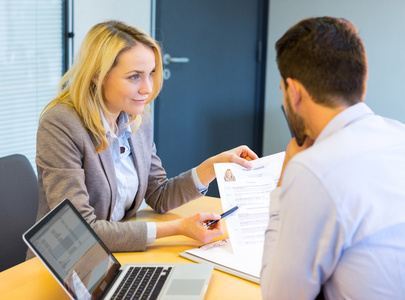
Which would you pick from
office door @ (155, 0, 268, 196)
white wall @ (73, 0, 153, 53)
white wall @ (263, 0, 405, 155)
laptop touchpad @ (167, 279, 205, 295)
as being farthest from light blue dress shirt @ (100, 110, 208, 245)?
white wall @ (263, 0, 405, 155)

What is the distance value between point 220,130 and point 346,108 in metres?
3.31

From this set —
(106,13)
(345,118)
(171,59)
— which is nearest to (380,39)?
(171,59)

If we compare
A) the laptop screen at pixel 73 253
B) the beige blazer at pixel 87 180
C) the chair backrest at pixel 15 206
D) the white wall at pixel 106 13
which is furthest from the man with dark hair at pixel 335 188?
the white wall at pixel 106 13

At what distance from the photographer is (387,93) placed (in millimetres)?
4207

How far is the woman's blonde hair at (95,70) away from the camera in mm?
1715

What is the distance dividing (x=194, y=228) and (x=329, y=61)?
726mm

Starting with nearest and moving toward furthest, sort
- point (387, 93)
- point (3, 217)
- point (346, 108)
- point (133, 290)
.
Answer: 1. point (346, 108)
2. point (133, 290)
3. point (3, 217)
4. point (387, 93)

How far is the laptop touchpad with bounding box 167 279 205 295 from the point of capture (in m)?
1.29

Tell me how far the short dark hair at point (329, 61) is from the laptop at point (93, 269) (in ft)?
1.85

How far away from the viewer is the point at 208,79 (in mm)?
4141

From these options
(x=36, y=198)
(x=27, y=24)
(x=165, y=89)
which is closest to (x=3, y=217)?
(x=36, y=198)

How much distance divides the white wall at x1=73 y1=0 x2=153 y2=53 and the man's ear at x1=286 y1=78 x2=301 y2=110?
2.21 metres

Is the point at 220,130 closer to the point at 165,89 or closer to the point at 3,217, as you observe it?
the point at 165,89

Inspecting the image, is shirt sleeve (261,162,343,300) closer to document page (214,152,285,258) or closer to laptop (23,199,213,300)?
laptop (23,199,213,300)
